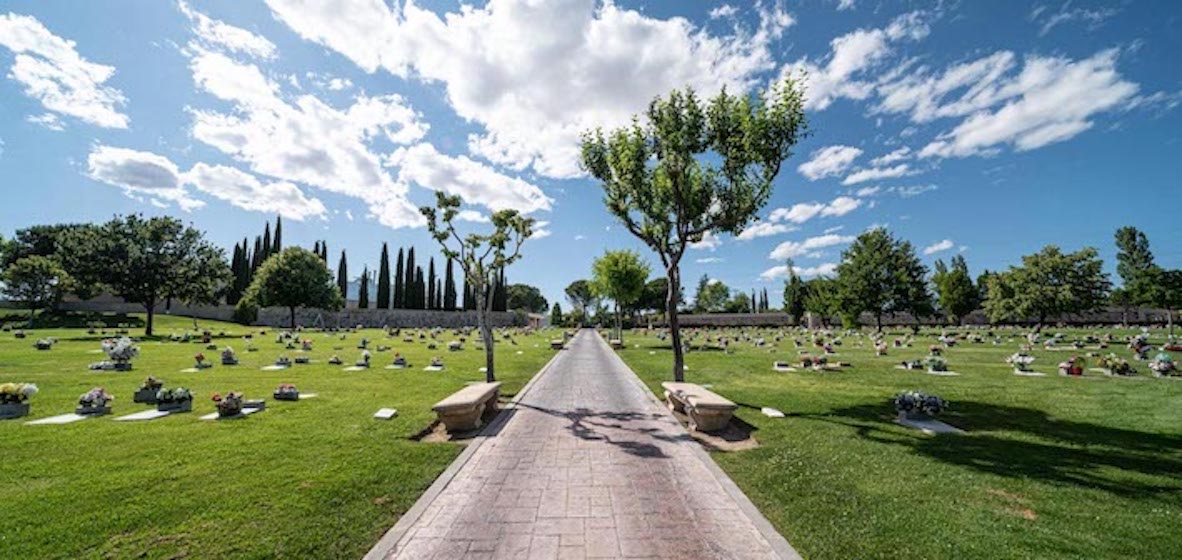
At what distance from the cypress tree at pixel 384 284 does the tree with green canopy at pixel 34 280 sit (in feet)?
116

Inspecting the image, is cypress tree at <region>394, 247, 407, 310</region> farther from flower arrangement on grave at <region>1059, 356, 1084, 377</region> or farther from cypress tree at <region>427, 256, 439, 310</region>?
flower arrangement on grave at <region>1059, 356, 1084, 377</region>

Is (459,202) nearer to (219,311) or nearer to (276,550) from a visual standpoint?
(276,550)

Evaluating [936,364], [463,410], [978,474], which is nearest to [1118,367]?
[936,364]

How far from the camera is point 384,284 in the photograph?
261ft

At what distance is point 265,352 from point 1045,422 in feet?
114

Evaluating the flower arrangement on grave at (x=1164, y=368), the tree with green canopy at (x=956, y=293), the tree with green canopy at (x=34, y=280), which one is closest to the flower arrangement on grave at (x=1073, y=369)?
the flower arrangement on grave at (x=1164, y=368)

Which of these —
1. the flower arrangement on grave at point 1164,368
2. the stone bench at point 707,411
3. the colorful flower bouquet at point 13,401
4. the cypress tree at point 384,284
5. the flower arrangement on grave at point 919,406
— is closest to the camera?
the stone bench at point 707,411

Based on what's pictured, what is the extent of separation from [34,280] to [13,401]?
60.9 meters

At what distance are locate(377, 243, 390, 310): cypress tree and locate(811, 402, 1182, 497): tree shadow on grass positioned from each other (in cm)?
7938

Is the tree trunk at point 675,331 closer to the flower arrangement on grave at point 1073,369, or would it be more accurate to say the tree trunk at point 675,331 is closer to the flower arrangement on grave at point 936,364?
the flower arrangement on grave at point 936,364

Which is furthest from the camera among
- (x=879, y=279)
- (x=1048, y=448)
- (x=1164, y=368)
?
(x=879, y=279)

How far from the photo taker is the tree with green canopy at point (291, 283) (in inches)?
2283

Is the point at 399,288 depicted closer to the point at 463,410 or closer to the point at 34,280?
the point at 34,280

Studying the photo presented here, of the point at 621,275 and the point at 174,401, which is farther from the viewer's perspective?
the point at 621,275
